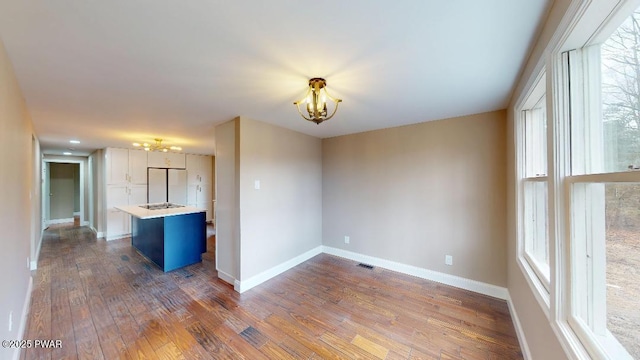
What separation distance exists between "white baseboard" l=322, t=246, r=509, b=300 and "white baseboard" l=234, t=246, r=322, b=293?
48 cm

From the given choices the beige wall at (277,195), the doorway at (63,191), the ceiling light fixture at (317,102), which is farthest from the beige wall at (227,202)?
the doorway at (63,191)

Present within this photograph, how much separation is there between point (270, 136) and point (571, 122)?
9.65ft

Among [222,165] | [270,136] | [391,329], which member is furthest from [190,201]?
[391,329]

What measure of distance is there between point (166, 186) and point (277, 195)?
453 cm

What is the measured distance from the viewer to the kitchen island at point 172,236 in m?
3.44

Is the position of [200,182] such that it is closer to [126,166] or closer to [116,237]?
[126,166]

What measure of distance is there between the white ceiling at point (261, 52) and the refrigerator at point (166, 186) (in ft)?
11.7

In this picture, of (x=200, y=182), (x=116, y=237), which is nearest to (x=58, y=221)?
(x=116, y=237)

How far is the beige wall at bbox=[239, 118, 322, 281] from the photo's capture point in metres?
2.93

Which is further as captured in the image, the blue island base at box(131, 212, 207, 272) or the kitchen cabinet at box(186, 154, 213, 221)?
the kitchen cabinet at box(186, 154, 213, 221)

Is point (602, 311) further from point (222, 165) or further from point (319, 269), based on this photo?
point (222, 165)

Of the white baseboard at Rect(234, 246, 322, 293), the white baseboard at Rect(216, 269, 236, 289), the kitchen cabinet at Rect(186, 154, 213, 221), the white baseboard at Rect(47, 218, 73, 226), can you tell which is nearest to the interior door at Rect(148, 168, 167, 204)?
the kitchen cabinet at Rect(186, 154, 213, 221)

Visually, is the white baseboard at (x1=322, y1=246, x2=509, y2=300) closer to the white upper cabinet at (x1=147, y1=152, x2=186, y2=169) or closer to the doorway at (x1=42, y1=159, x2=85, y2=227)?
the white upper cabinet at (x1=147, y1=152, x2=186, y2=169)

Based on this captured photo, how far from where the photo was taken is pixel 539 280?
5.11 feet
